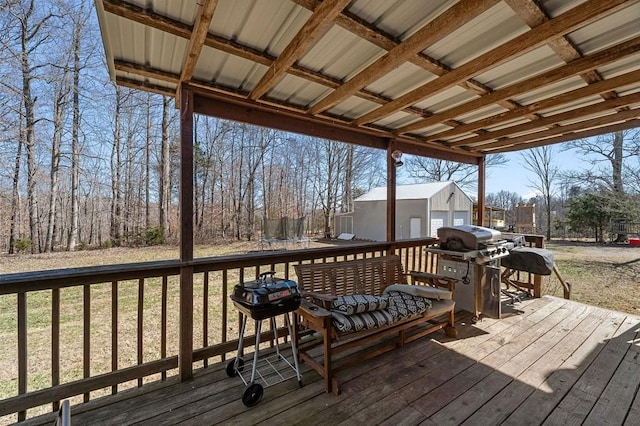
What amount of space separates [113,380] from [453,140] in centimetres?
484

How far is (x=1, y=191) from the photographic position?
8.94m

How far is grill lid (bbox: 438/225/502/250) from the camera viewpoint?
3.38 metres

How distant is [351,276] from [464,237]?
59.6 inches

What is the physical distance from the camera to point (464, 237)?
345 cm

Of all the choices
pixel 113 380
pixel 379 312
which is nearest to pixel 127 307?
pixel 113 380

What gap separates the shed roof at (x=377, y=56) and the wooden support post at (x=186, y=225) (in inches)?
9.1

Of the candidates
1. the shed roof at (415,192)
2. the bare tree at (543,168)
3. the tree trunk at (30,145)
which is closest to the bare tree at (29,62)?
the tree trunk at (30,145)

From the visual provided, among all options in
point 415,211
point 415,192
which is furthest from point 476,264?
point 415,192

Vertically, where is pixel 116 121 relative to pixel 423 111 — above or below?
above

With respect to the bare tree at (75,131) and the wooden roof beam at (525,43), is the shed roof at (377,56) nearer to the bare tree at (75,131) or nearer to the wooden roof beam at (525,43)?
the wooden roof beam at (525,43)

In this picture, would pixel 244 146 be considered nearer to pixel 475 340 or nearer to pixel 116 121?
pixel 116 121

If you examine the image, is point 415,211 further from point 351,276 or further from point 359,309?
point 359,309

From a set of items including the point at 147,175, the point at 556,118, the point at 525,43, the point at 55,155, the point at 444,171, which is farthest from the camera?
the point at 444,171

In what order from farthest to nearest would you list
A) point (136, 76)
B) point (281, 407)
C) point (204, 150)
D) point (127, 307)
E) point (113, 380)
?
point (204, 150) < point (127, 307) < point (136, 76) < point (113, 380) < point (281, 407)
